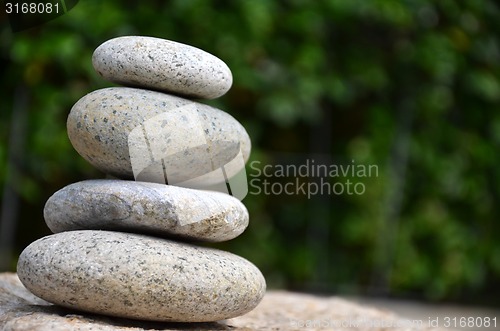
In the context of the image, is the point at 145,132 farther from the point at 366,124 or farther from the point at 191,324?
the point at 366,124

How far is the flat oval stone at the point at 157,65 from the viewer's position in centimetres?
372

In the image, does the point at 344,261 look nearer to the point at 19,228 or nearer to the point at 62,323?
the point at 19,228

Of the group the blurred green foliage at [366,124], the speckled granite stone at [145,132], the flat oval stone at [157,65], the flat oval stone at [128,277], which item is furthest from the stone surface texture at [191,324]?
the blurred green foliage at [366,124]

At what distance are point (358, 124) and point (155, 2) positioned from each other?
313cm

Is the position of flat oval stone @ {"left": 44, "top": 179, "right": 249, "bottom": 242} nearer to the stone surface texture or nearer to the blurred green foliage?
the stone surface texture

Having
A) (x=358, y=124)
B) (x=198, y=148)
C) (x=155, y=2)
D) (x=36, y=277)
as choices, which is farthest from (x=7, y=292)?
(x=358, y=124)

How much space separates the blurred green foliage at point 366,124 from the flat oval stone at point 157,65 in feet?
11.3

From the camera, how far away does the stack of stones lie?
342 centimetres

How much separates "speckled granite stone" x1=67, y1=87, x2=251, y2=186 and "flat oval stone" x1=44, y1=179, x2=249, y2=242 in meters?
0.14

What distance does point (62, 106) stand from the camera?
274 inches

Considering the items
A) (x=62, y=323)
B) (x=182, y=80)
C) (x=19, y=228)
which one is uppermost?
(x=182, y=80)

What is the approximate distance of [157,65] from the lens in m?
3.72

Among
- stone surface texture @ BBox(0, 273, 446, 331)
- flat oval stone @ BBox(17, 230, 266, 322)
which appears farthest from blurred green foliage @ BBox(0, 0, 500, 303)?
flat oval stone @ BBox(17, 230, 266, 322)

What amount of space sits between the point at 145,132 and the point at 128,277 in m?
0.79
